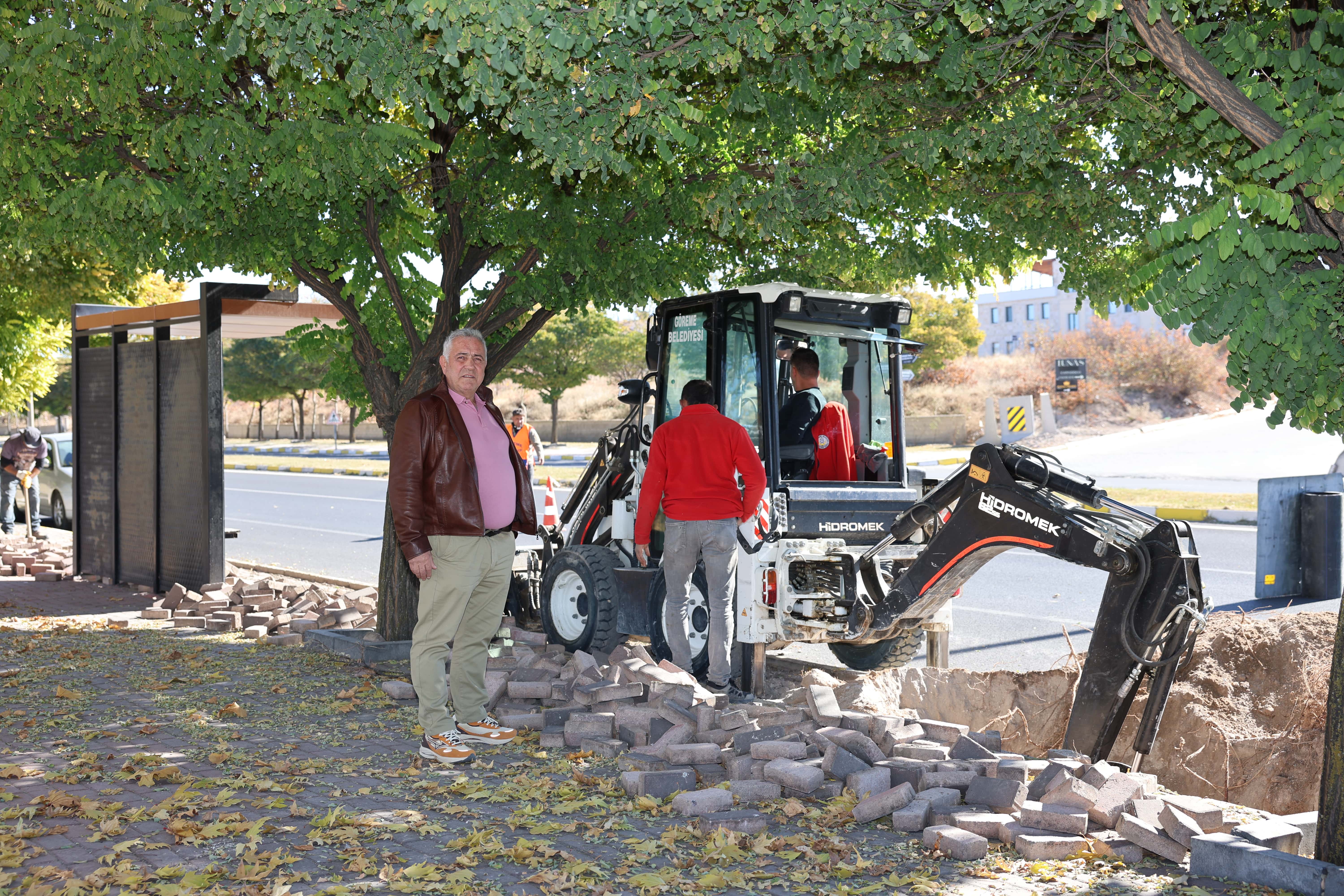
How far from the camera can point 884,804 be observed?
4742 millimetres

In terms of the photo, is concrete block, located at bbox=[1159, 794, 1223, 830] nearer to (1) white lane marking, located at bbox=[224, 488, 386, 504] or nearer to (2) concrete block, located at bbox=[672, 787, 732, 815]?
(2) concrete block, located at bbox=[672, 787, 732, 815]

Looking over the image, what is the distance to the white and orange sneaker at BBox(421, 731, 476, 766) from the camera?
18.1 feet

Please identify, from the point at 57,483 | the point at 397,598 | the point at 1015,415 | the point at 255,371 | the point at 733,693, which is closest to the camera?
the point at 733,693

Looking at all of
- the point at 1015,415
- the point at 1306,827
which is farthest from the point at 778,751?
the point at 1015,415

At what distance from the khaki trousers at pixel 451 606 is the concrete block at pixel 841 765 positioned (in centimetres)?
182

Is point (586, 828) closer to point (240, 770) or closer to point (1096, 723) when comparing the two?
point (240, 770)

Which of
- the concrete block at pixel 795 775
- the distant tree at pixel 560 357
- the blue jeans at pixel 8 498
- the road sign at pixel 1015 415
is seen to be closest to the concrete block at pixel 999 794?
the concrete block at pixel 795 775

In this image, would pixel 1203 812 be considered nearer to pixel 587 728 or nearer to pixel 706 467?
pixel 587 728

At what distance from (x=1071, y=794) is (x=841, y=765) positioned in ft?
3.29

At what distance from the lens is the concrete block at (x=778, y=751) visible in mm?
5301

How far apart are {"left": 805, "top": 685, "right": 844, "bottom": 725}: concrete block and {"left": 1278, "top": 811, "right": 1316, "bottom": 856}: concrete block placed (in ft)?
6.66

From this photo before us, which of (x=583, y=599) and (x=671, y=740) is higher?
(x=583, y=599)

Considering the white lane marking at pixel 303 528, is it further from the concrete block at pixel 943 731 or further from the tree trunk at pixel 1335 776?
the tree trunk at pixel 1335 776

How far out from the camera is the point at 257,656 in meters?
8.45
